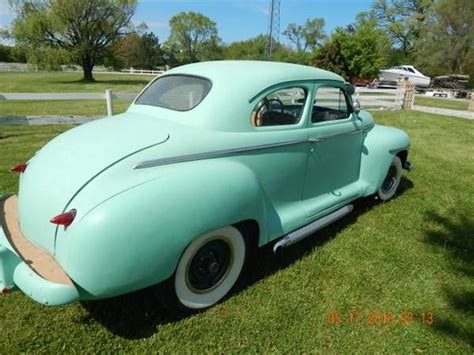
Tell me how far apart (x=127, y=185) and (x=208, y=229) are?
618mm

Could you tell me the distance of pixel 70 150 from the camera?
2572 mm

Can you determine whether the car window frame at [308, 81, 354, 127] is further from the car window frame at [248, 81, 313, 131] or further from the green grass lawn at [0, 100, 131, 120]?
the green grass lawn at [0, 100, 131, 120]

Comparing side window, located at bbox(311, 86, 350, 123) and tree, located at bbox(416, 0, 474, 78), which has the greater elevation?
tree, located at bbox(416, 0, 474, 78)

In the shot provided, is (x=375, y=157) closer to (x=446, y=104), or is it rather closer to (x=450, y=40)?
(x=446, y=104)

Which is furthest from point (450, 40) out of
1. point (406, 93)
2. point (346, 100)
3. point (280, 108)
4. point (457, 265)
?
point (280, 108)

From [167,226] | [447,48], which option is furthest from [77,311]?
[447,48]

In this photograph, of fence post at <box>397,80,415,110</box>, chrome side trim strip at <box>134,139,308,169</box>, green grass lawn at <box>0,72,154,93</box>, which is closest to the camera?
chrome side trim strip at <box>134,139,308,169</box>

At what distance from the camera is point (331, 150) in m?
3.70

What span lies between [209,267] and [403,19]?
203 ft

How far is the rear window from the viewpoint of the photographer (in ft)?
9.96

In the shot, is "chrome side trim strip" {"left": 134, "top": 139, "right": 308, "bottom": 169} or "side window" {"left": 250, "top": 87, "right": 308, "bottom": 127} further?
"side window" {"left": 250, "top": 87, "right": 308, "bottom": 127}

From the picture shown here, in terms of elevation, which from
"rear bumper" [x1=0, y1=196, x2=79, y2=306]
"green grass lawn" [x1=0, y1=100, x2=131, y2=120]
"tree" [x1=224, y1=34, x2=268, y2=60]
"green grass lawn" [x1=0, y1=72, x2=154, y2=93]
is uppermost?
"tree" [x1=224, y1=34, x2=268, y2=60]

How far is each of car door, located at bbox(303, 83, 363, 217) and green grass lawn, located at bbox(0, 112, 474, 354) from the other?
1.70 ft

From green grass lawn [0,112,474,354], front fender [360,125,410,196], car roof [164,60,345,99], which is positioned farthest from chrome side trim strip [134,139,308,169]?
front fender [360,125,410,196]
